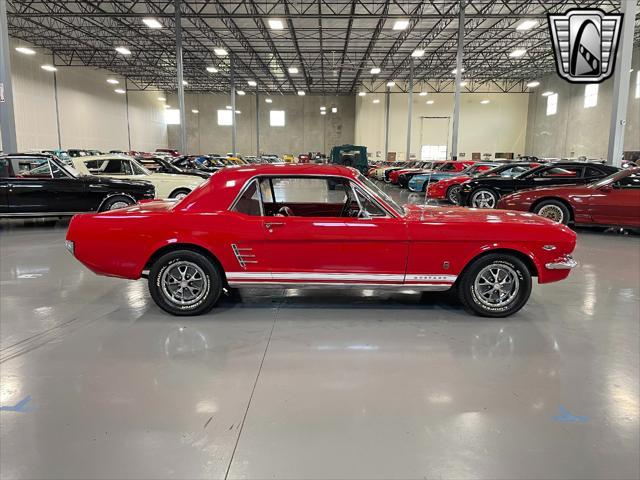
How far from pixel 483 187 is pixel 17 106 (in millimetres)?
26421

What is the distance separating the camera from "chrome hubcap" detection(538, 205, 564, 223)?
9375 mm

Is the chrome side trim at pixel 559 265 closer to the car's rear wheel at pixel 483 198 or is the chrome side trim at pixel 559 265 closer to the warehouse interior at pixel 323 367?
the warehouse interior at pixel 323 367

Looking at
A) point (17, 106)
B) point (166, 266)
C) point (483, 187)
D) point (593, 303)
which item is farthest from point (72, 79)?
point (593, 303)

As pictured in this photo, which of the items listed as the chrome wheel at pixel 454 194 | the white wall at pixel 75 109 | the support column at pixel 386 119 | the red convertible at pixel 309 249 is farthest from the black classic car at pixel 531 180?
the support column at pixel 386 119

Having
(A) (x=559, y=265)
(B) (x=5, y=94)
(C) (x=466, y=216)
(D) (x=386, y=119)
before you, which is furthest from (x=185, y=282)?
(D) (x=386, y=119)

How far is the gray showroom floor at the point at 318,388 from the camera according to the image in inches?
95.8

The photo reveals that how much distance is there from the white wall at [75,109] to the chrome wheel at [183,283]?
26907 mm

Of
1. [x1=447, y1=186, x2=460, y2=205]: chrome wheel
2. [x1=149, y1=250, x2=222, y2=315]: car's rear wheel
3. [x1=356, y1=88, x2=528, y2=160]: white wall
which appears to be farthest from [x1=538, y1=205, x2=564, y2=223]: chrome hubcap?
[x1=356, y1=88, x2=528, y2=160]: white wall

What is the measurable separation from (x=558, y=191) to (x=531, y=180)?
9.14ft

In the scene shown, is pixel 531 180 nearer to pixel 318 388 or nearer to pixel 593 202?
pixel 593 202

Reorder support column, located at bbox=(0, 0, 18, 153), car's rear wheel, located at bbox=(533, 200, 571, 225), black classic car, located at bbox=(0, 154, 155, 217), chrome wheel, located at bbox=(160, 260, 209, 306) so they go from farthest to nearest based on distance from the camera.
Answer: support column, located at bbox=(0, 0, 18, 153) < car's rear wheel, located at bbox=(533, 200, 571, 225) < black classic car, located at bbox=(0, 154, 155, 217) < chrome wheel, located at bbox=(160, 260, 209, 306)

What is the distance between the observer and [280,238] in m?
4.38

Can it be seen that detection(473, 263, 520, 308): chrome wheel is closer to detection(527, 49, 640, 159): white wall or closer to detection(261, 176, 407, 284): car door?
detection(261, 176, 407, 284): car door

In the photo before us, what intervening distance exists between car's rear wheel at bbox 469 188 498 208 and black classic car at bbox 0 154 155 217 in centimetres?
833
